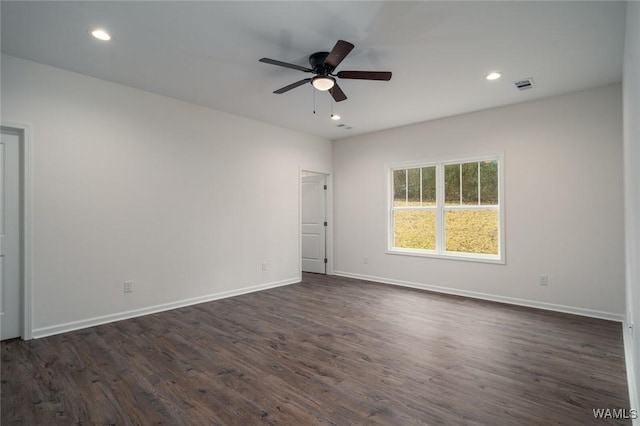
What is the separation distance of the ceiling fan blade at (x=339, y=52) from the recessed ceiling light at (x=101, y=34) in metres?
1.93

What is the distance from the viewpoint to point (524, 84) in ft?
12.7

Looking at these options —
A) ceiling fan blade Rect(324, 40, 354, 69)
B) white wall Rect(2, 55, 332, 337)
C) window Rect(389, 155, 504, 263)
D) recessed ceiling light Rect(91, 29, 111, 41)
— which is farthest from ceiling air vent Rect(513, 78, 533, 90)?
recessed ceiling light Rect(91, 29, 111, 41)

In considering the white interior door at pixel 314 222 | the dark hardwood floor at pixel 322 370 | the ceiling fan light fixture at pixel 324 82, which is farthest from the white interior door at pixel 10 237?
the white interior door at pixel 314 222

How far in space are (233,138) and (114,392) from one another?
3.69 metres

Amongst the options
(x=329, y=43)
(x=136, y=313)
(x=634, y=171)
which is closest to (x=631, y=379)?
(x=634, y=171)

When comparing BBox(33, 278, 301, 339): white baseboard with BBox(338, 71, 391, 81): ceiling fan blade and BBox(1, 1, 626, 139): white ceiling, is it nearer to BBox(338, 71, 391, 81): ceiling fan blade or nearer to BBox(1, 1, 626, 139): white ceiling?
BBox(1, 1, 626, 139): white ceiling

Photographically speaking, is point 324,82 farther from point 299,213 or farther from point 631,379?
point 631,379

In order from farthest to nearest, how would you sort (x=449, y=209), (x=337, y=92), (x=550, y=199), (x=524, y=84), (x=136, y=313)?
(x=449, y=209) → (x=550, y=199) → (x=136, y=313) → (x=524, y=84) → (x=337, y=92)

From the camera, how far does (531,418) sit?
79.4 inches

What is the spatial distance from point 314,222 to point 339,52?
15.1ft

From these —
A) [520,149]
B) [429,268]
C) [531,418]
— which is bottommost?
[531,418]

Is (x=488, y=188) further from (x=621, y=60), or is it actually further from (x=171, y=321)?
(x=171, y=321)

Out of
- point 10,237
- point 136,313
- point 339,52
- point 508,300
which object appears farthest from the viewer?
point 508,300

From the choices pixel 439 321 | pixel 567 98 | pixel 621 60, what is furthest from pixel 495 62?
pixel 439 321
